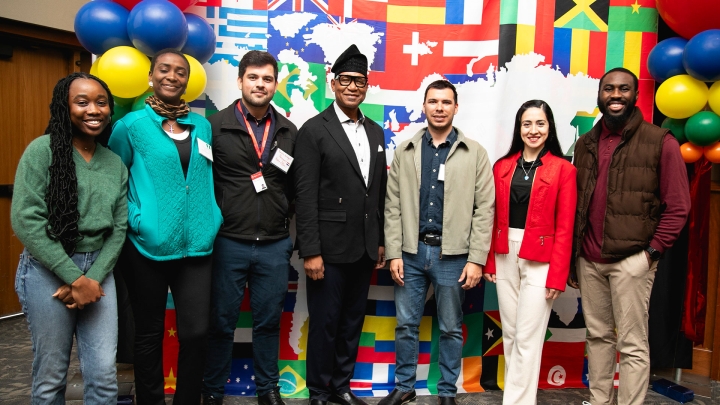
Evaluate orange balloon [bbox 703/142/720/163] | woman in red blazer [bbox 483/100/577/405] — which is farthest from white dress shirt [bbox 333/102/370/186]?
orange balloon [bbox 703/142/720/163]

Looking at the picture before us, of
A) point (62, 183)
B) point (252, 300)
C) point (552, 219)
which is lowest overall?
point (252, 300)

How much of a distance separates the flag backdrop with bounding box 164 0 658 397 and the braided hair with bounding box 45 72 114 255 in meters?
1.13

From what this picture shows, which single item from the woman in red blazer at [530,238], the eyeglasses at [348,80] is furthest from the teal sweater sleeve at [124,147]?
the woman in red blazer at [530,238]

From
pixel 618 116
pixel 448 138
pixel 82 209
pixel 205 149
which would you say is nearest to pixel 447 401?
pixel 448 138

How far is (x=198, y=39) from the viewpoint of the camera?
8.80 feet

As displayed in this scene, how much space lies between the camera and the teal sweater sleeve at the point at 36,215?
1800 millimetres

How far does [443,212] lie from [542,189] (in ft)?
1.67

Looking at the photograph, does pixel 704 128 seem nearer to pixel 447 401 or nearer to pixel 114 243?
pixel 447 401

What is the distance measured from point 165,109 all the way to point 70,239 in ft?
2.22

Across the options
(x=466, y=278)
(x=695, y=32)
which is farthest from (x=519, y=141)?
(x=695, y=32)

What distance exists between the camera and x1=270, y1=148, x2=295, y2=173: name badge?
8.45 feet

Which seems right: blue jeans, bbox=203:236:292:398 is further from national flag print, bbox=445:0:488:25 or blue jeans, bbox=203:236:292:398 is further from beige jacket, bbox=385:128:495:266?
national flag print, bbox=445:0:488:25

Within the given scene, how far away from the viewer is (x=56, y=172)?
1854 mm

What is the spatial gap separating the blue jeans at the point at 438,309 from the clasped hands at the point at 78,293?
5.06 feet
